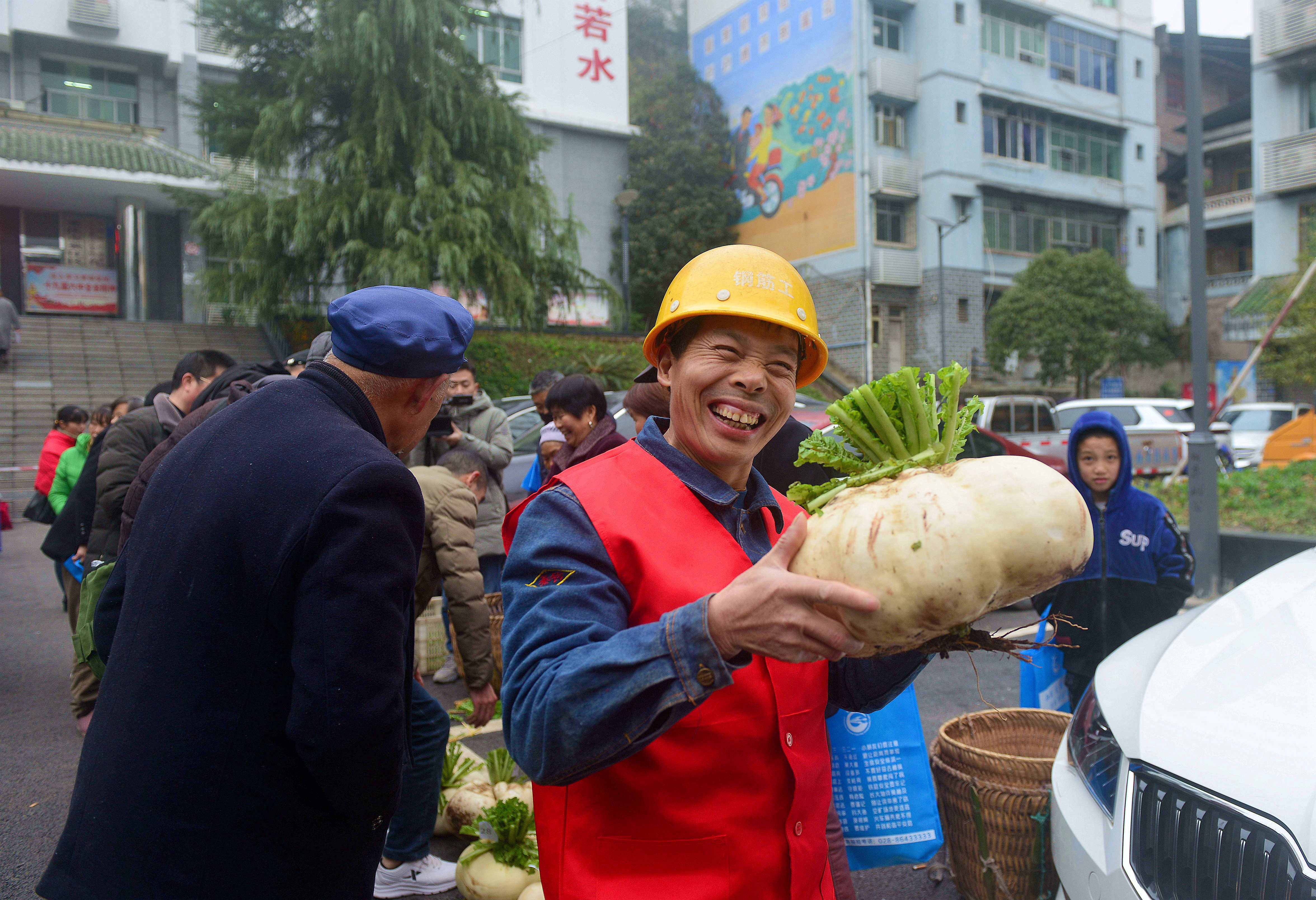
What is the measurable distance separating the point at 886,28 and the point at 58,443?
27.4m

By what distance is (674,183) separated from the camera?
29.5m

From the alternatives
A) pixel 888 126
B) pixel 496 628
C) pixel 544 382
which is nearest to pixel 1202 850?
pixel 496 628

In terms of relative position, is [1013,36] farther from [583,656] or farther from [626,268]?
[583,656]

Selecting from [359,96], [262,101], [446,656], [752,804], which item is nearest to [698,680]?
[752,804]

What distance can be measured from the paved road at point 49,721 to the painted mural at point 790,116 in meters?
23.0

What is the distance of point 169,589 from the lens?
5.06 feet

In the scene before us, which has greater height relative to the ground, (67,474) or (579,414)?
(579,414)

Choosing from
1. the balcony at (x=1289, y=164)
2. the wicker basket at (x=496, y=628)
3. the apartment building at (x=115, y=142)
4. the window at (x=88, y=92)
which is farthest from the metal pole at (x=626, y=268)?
the balcony at (x=1289, y=164)

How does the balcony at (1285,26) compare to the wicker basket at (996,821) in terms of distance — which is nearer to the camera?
the wicker basket at (996,821)

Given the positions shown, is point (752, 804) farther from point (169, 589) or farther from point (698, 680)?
point (169, 589)

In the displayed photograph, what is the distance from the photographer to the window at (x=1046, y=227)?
28453 mm

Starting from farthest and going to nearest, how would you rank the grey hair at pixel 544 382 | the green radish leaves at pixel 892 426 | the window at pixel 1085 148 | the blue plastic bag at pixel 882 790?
the window at pixel 1085 148 < the grey hair at pixel 544 382 < the blue plastic bag at pixel 882 790 < the green radish leaves at pixel 892 426

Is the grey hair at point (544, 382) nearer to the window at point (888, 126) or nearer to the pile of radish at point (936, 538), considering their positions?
the pile of radish at point (936, 538)

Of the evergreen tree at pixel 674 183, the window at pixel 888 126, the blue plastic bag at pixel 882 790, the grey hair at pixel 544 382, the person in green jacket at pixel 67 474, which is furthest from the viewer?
the evergreen tree at pixel 674 183
